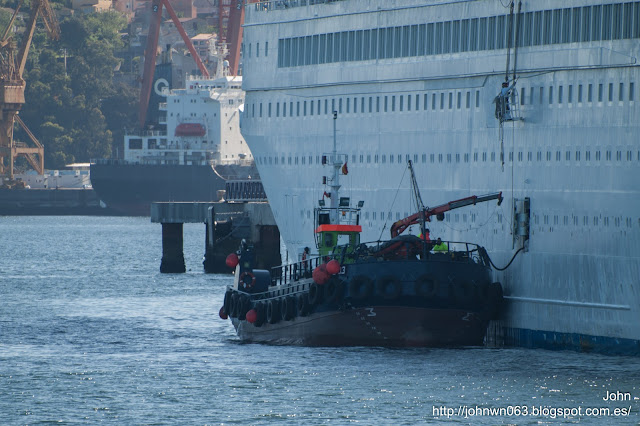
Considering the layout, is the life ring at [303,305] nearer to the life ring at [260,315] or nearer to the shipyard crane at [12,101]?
the life ring at [260,315]

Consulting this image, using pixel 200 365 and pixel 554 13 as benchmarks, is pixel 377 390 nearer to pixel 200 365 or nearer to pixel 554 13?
pixel 200 365

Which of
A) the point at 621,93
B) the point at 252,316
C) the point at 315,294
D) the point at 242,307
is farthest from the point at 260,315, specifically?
the point at 621,93

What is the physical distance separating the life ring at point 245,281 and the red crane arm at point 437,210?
4.55 metres

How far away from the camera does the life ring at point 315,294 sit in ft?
144

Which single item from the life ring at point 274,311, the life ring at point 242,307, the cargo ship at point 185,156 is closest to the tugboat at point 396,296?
the life ring at point 274,311

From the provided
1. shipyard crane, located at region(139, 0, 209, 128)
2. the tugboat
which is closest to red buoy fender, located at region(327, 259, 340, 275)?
the tugboat

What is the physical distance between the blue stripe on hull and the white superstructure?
10637 cm

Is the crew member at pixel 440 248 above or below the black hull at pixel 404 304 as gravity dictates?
above

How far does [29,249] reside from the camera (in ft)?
343

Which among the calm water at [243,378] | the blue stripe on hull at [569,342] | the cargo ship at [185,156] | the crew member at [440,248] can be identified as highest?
the cargo ship at [185,156]

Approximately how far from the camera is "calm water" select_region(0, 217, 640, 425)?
1409 inches

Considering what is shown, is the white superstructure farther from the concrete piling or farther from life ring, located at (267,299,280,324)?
life ring, located at (267,299,280,324)

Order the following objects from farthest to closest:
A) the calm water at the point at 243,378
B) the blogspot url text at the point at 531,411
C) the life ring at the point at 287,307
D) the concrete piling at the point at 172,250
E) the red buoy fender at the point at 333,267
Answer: the concrete piling at the point at 172,250 → the life ring at the point at 287,307 → the red buoy fender at the point at 333,267 → the calm water at the point at 243,378 → the blogspot url text at the point at 531,411

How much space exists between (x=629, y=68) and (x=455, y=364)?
8.94 metres
